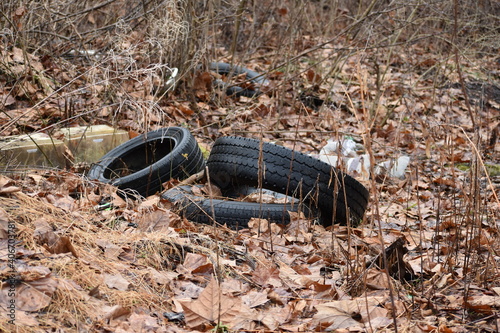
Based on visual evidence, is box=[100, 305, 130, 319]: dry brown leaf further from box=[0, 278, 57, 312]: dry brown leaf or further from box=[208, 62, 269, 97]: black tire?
box=[208, 62, 269, 97]: black tire

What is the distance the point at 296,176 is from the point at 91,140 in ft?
8.04

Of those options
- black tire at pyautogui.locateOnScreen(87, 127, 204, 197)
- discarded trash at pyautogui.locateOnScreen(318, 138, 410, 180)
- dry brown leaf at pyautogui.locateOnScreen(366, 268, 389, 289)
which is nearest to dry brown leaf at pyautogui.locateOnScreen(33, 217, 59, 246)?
dry brown leaf at pyautogui.locateOnScreen(366, 268, 389, 289)

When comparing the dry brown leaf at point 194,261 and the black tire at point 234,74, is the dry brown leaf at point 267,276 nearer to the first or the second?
the dry brown leaf at point 194,261

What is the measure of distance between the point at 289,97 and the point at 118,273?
639cm

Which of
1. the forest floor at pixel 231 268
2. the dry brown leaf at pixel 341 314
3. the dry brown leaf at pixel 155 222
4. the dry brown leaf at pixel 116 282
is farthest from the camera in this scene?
the dry brown leaf at pixel 155 222

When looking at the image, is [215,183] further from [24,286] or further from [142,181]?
[24,286]

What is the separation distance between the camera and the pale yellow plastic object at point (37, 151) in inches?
219

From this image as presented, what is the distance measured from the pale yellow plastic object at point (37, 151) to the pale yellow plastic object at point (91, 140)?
5.7 inches

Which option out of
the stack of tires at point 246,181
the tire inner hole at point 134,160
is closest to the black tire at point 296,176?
the stack of tires at point 246,181

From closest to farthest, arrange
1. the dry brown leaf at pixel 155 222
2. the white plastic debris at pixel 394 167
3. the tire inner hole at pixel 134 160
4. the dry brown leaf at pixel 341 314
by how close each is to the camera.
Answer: the dry brown leaf at pixel 341 314 < the dry brown leaf at pixel 155 222 < the tire inner hole at pixel 134 160 < the white plastic debris at pixel 394 167

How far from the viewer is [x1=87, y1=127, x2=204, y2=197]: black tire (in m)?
5.52

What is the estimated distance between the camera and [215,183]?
555 cm

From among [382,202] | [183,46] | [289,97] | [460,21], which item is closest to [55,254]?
[382,202]

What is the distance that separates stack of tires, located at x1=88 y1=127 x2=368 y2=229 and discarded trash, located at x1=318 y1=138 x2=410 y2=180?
4.17 ft
